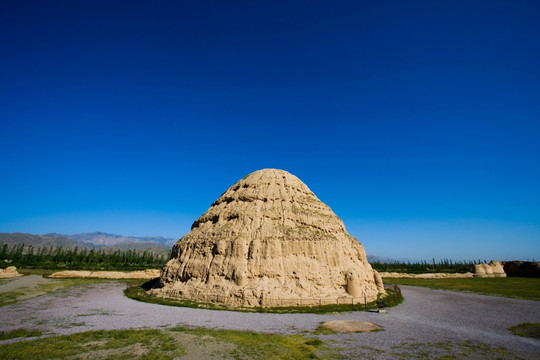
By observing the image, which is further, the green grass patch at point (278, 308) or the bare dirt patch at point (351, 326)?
the green grass patch at point (278, 308)

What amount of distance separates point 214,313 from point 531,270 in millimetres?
121258

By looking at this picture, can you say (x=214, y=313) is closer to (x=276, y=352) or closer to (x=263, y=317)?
(x=263, y=317)

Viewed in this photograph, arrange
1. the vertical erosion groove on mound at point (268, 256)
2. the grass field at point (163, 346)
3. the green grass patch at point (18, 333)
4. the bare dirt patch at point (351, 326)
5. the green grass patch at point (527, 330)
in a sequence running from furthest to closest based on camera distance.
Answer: the vertical erosion groove on mound at point (268, 256) → the bare dirt patch at point (351, 326) → the green grass patch at point (527, 330) → the green grass patch at point (18, 333) → the grass field at point (163, 346)

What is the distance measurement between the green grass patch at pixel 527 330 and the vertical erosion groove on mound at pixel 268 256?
596 inches

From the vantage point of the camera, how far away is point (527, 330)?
2334 cm

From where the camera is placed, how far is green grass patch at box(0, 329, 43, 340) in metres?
18.0

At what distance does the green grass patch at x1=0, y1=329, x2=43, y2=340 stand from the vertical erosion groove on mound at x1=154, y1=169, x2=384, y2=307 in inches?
648

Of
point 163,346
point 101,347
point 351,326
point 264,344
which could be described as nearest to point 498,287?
point 351,326

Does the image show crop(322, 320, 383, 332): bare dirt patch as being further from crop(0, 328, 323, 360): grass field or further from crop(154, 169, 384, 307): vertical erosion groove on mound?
crop(154, 169, 384, 307): vertical erosion groove on mound

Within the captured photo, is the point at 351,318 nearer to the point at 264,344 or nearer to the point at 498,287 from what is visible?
the point at 264,344

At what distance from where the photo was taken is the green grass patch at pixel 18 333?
18000mm

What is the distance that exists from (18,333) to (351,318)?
27178mm

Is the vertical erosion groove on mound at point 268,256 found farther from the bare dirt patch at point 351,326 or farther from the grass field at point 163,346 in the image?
the grass field at point 163,346

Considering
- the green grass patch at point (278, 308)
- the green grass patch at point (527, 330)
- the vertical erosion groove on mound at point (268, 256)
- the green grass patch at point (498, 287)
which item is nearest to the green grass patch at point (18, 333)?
the green grass patch at point (278, 308)
